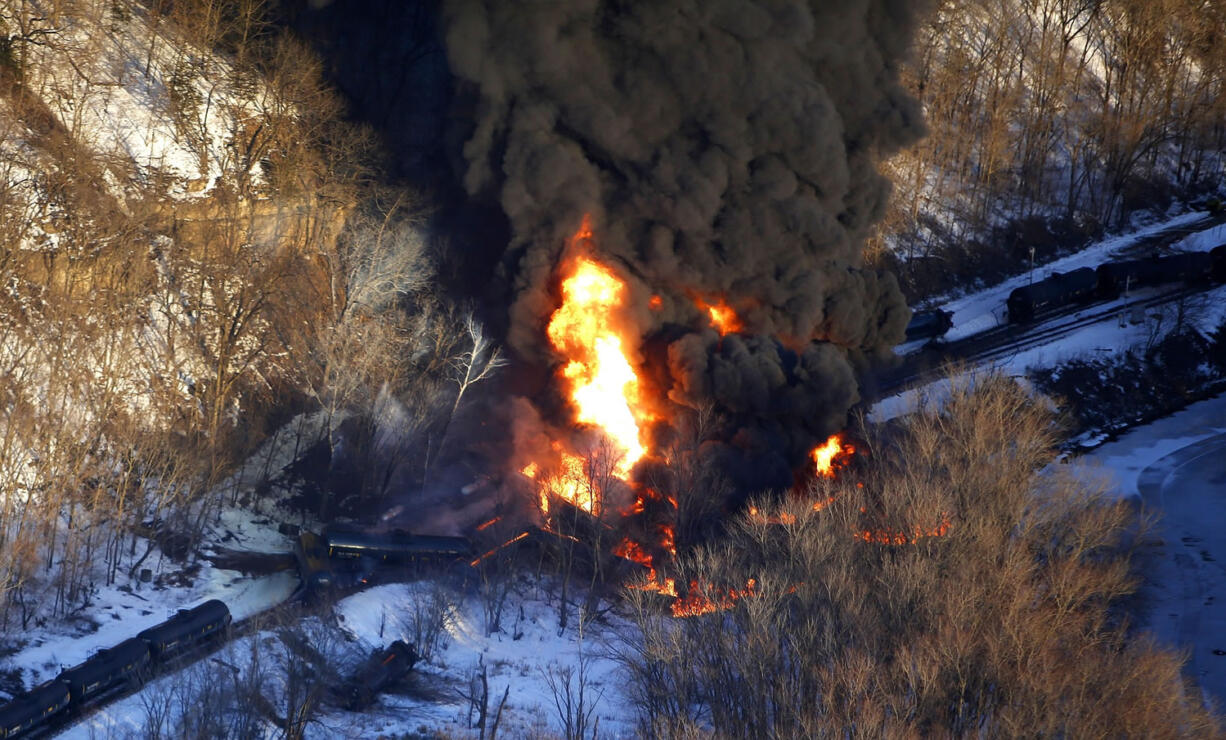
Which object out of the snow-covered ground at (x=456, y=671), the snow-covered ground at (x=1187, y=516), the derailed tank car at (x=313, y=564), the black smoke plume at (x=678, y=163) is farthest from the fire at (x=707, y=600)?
the snow-covered ground at (x=1187, y=516)

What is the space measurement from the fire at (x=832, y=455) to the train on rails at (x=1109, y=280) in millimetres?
17244

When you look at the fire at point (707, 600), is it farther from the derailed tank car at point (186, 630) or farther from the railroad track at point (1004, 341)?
the railroad track at point (1004, 341)

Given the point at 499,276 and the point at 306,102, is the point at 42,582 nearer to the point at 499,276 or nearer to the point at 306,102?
the point at 499,276

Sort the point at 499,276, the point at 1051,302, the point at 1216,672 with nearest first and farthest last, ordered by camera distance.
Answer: the point at 1216,672 → the point at 499,276 → the point at 1051,302

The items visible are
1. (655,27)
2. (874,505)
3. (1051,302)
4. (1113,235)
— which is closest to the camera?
(874,505)

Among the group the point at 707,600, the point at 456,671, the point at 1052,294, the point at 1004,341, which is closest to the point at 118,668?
the point at 456,671

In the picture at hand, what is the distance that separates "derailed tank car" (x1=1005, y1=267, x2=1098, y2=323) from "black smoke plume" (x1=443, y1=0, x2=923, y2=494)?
1944cm

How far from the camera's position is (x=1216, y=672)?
34.8 metres

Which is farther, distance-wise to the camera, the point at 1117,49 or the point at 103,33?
the point at 1117,49

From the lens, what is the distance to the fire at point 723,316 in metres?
47.6

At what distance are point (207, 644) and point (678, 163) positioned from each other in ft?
82.8

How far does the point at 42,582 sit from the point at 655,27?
1203 inches

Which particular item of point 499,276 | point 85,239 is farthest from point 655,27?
point 85,239

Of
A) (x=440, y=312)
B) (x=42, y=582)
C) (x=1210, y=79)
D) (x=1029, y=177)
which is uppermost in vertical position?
(x=1210, y=79)
